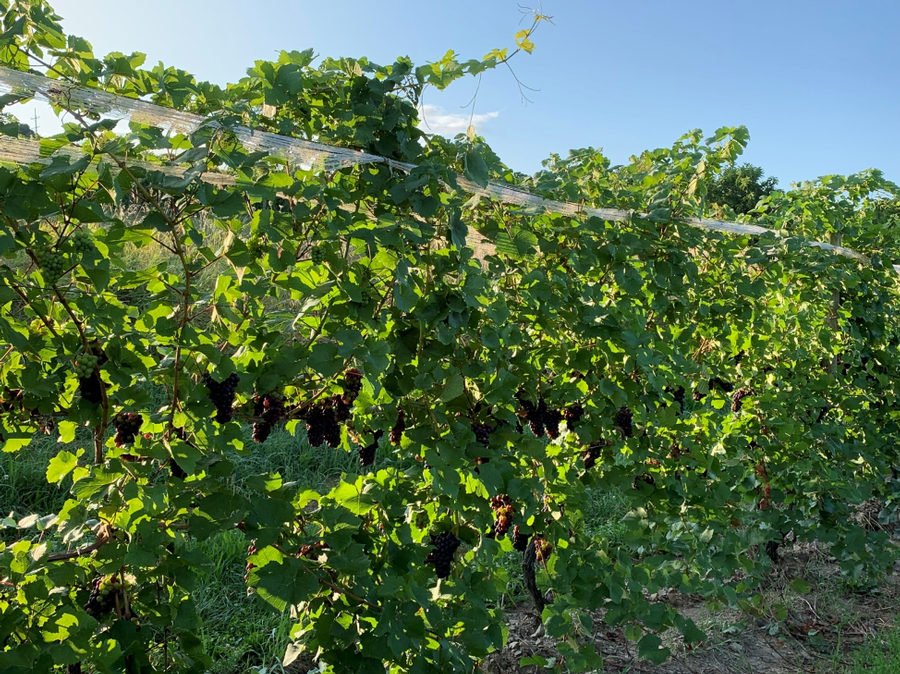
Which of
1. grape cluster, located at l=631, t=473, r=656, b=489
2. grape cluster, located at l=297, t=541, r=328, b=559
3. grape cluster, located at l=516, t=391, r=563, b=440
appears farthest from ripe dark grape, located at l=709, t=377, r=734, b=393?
grape cluster, located at l=297, t=541, r=328, b=559

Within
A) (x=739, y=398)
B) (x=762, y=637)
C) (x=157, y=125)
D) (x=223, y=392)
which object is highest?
(x=157, y=125)

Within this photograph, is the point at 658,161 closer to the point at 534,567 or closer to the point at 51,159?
the point at 534,567

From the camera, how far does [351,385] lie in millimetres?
1750

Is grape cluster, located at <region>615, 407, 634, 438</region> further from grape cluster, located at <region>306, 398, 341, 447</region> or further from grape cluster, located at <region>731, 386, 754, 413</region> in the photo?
grape cluster, located at <region>731, 386, 754, 413</region>

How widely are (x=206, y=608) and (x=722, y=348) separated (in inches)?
104

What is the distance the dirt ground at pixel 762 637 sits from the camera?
125 inches

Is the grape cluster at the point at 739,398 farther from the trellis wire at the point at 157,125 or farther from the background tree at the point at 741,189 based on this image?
the background tree at the point at 741,189

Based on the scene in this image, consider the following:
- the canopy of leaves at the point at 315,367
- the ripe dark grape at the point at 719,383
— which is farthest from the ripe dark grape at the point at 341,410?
the ripe dark grape at the point at 719,383

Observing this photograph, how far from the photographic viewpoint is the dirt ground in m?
3.17

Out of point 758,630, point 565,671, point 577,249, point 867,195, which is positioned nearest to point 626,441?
point 577,249

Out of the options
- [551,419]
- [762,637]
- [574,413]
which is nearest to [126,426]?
[551,419]

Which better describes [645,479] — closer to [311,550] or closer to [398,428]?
[398,428]

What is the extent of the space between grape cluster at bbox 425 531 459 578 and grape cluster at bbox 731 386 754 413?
2.10m

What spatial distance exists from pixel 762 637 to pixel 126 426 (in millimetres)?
3336
